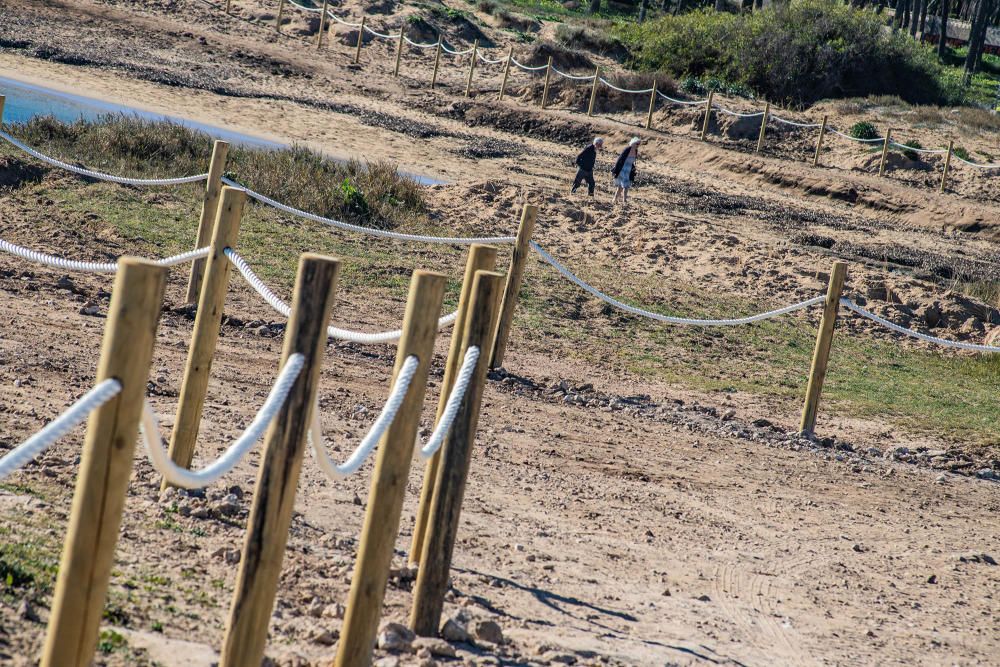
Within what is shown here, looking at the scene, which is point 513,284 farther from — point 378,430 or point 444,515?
point 378,430

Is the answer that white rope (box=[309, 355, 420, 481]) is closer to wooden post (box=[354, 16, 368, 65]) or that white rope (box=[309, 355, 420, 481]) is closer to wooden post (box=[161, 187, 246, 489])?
wooden post (box=[161, 187, 246, 489])

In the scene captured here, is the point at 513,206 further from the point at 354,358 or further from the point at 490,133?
the point at 490,133

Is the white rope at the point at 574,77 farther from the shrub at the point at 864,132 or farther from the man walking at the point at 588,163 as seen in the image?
the man walking at the point at 588,163

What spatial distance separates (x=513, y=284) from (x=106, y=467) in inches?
268

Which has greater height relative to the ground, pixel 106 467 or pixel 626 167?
pixel 626 167

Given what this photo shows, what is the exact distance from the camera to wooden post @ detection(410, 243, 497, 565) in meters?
4.68

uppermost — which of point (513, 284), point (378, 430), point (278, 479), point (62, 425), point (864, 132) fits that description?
point (864, 132)

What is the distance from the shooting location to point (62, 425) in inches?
112

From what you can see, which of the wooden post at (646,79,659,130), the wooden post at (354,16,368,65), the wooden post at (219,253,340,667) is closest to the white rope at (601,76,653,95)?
the wooden post at (646,79,659,130)

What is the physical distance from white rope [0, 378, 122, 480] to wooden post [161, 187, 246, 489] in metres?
2.63

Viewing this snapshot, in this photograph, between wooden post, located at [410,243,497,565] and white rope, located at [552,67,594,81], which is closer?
wooden post, located at [410,243,497,565]

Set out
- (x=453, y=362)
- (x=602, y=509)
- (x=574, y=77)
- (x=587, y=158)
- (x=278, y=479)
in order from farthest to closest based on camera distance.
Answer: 1. (x=574, y=77)
2. (x=587, y=158)
3. (x=602, y=509)
4. (x=453, y=362)
5. (x=278, y=479)

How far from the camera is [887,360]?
42.1 ft

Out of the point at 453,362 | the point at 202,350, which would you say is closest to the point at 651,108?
the point at 202,350
